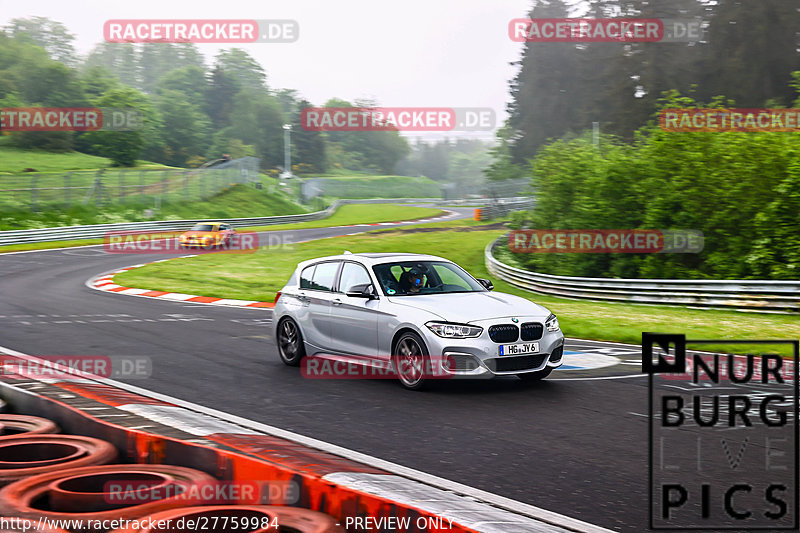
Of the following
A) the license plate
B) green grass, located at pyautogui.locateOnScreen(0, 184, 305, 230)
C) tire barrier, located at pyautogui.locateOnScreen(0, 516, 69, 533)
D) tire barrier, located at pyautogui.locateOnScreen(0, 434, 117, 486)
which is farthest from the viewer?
green grass, located at pyautogui.locateOnScreen(0, 184, 305, 230)

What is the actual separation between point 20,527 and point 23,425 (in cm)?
259

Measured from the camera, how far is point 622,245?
1046 inches

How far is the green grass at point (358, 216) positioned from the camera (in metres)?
60.8

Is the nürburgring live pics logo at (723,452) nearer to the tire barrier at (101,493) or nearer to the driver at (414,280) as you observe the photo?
the tire barrier at (101,493)

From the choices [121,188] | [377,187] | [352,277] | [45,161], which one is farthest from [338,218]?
[352,277]

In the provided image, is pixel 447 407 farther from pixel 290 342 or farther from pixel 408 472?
pixel 290 342

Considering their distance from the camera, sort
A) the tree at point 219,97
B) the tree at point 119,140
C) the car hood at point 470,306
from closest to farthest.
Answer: the car hood at point 470,306
the tree at point 119,140
the tree at point 219,97

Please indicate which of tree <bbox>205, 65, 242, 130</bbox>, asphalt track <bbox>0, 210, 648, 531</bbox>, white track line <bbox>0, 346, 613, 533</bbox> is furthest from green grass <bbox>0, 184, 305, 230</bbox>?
tree <bbox>205, 65, 242, 130</bbox>

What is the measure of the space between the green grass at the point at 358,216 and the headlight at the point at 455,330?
4950cm

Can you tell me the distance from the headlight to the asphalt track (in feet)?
2.22

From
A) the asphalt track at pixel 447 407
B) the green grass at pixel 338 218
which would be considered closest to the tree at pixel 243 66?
the green grass at pixel 338 218

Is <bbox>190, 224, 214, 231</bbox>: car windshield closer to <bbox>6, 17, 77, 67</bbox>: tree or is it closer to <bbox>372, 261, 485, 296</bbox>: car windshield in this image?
<bbox>372, 261, 485, 296</bbox>: car windshield

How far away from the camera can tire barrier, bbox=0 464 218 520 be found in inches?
169

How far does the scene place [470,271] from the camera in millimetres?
33031
